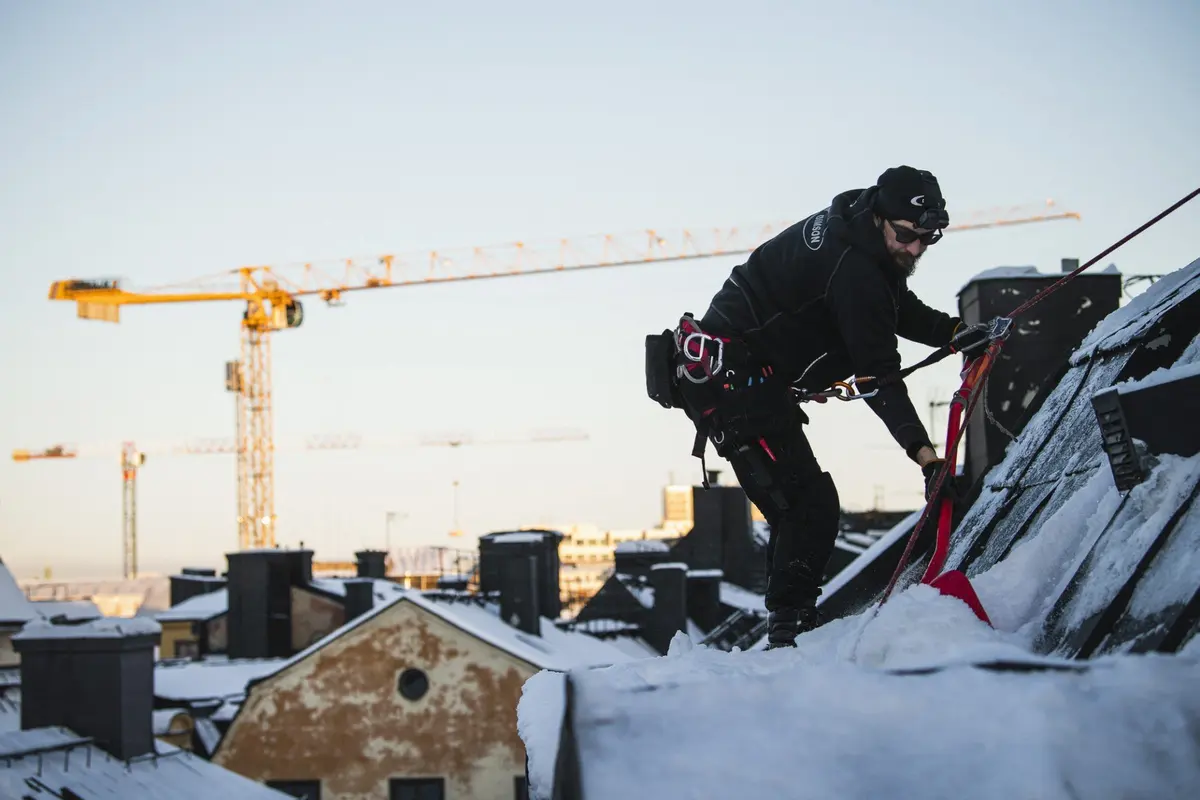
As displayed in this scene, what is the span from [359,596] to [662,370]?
26.5m

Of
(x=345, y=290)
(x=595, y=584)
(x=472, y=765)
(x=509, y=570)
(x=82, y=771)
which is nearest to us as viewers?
(x=82, y=771)

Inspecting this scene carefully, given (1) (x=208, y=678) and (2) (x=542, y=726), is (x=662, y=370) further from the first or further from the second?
(1) (x=208, y=678)

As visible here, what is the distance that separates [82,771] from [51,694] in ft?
5.04

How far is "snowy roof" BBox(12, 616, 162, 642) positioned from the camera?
616 inches

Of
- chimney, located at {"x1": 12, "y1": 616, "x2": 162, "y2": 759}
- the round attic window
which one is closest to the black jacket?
chimney, located at {"x1": 12, "y1": 616, "x2": 162, "y2": 759}

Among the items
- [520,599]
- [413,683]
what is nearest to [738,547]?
[520,599]

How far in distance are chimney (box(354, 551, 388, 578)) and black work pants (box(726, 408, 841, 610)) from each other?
3429cm

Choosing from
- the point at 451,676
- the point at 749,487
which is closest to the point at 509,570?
the point at 451,676

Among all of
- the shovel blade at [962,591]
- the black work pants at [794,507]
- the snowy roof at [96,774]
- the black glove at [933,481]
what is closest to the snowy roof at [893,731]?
the shovel blade at [962,591]

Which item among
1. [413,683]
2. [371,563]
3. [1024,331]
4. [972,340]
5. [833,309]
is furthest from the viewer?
[371,563]

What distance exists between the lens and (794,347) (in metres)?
4.46

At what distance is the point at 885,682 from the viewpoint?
199cm

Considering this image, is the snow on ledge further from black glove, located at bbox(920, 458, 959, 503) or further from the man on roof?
black glove, located at bbox(920, 458, 959, 503)

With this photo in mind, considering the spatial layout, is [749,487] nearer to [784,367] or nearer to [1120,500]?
[784,367]
